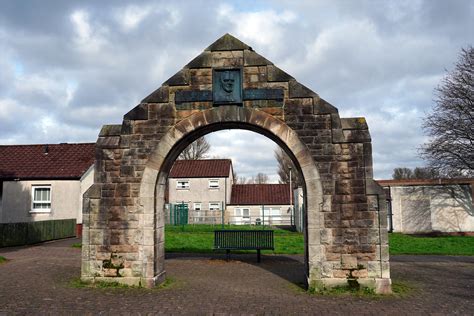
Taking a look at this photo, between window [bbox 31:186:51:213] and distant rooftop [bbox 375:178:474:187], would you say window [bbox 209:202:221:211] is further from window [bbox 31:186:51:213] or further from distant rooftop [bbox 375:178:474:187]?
window [bbox 31:186:51:213]

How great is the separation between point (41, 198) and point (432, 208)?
23.9 m

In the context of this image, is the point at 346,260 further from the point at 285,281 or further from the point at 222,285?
the point at 222,285

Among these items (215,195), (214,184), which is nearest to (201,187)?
(214,184)

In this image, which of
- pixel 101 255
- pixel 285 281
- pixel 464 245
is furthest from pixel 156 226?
pixel 464 245

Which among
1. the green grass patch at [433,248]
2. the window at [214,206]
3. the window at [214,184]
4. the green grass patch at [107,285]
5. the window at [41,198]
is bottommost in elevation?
the green grass patch at [433,248]

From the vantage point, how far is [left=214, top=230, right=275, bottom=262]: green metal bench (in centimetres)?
1269

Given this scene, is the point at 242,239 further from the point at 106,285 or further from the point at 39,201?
the point at 39,201

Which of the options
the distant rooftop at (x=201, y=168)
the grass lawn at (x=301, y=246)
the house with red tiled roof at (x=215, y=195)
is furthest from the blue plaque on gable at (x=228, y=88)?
the distant rooftop at (x=201, y=168)

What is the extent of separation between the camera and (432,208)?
24.6 metres

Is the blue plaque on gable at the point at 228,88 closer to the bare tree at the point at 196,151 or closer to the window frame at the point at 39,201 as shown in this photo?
the window frame at the point at 39,201

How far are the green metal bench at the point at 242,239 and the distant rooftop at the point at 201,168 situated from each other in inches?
1048

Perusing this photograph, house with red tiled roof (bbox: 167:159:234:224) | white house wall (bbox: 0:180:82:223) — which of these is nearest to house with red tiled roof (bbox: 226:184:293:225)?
house with red tiled roof (bbox: 167:159:234:224)

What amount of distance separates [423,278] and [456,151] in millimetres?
16834

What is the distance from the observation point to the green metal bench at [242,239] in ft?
41.6
